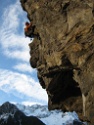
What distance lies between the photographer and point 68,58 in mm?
29281

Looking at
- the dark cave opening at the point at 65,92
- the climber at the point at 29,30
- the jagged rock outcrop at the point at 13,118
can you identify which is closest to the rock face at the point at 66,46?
the dark cave opening at the point at 65,92

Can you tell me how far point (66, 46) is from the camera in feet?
96.8

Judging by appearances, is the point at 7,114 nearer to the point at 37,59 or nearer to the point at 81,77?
the point at 37,59

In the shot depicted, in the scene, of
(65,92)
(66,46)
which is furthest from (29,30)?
(65,92)

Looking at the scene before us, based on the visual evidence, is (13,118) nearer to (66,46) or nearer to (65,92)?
(65,92)

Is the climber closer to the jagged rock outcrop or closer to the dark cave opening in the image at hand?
the dark cave opening

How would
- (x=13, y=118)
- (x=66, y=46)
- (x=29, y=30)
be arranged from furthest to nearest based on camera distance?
(x=13, y=118)
(x=29, y=30)
(x=66, y=46)

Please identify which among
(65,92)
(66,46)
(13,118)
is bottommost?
(65,92)

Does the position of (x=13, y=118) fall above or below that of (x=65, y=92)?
above

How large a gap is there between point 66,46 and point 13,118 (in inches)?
3598

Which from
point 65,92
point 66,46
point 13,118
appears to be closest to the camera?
point 66,46

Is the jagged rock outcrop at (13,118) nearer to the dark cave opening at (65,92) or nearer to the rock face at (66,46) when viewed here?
the dark cave opening at (65,92)

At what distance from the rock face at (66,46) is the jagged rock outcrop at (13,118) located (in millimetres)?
72865

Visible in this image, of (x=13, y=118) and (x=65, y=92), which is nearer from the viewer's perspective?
(x=65, y=92)
